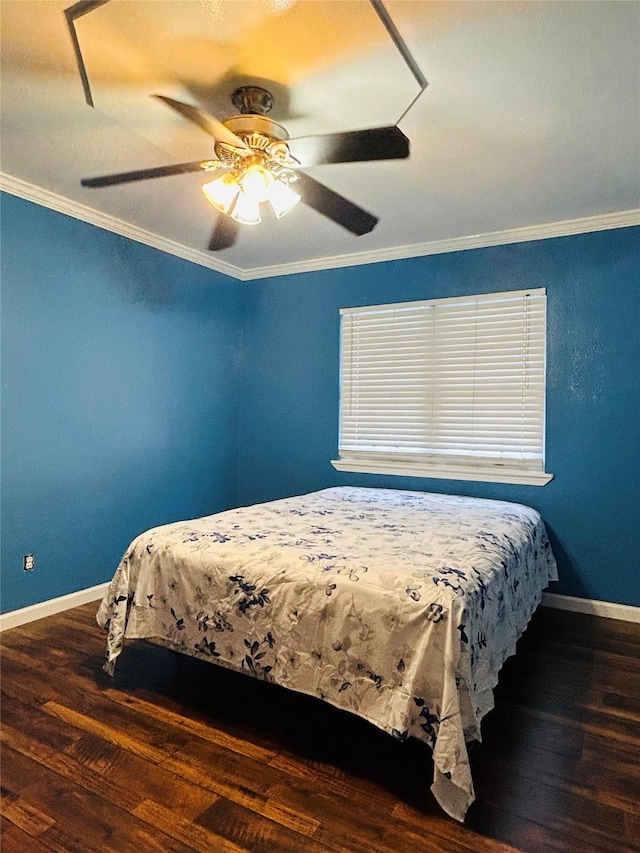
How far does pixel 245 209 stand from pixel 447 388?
207 cm

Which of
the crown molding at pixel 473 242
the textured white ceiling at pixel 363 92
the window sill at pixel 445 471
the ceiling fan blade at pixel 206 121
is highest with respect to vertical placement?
the textured white ceiling at pixel 363 92

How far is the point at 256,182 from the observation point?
2.15 metres

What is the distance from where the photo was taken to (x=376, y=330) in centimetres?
411

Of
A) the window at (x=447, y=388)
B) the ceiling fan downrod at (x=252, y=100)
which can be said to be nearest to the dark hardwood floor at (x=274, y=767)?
the window at (x=447, y=388)

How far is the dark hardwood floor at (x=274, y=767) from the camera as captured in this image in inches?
59.9

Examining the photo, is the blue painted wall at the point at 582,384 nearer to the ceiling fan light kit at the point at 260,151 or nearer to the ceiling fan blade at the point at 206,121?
the ceiling fan light kit at the point at 260,151

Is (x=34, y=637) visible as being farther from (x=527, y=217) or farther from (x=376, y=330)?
(x=527, y=217)

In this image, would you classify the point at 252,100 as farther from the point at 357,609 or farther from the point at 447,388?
the point at 447,388

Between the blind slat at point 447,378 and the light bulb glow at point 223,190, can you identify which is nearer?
the light bulb glow at point 223,190

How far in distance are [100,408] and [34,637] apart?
1.39 m

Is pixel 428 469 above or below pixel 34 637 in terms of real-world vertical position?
above

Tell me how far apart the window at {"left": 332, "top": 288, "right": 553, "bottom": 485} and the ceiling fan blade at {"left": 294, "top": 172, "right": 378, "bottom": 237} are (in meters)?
1.29

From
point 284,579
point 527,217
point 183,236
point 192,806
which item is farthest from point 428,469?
point 192,806

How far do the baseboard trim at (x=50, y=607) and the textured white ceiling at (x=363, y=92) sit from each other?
7.57 ft
